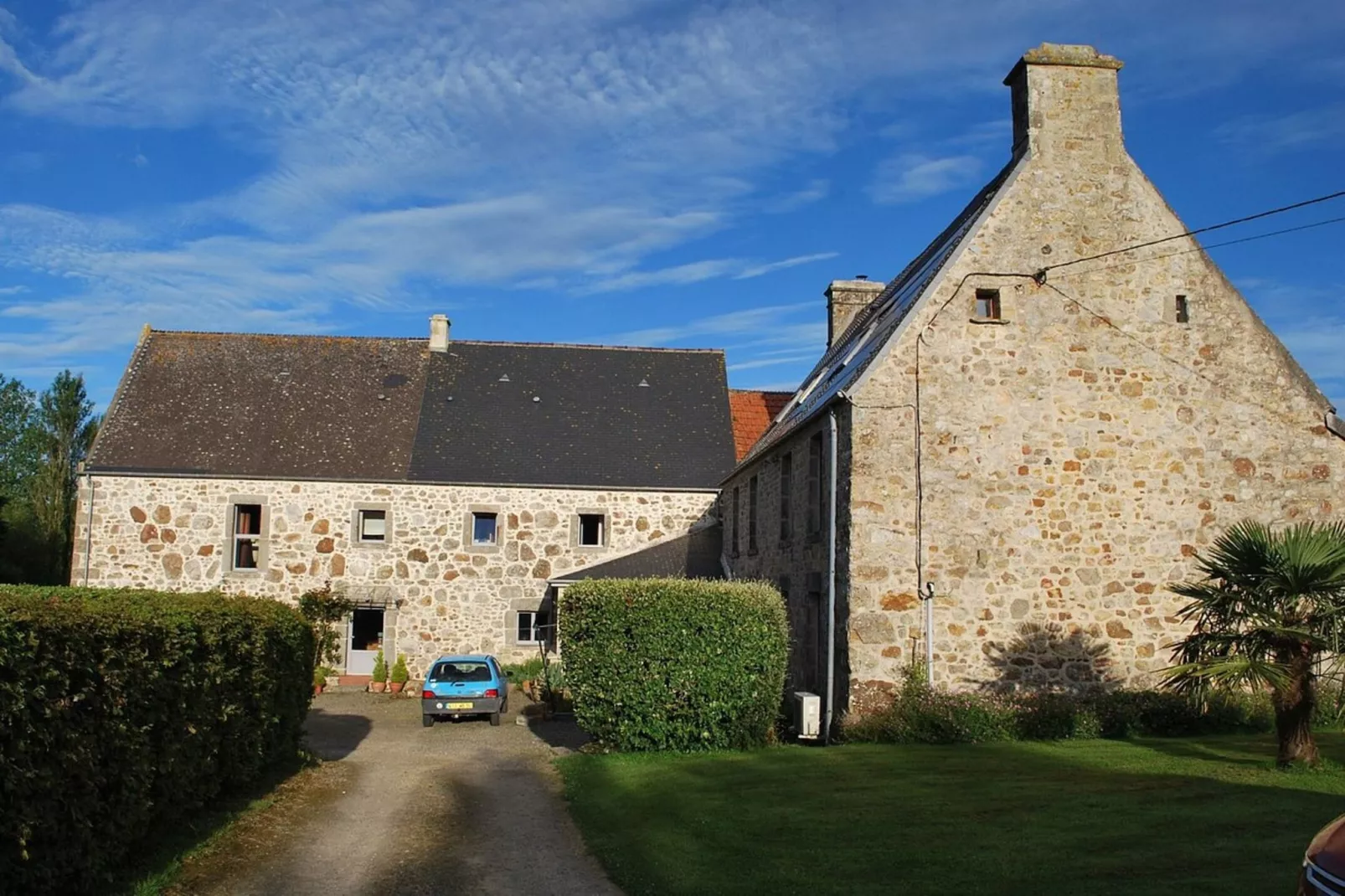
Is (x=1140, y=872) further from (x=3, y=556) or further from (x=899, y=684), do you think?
(x=3, y=556)

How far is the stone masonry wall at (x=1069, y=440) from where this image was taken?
15781 mm

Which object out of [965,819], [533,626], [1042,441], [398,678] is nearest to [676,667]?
[965,819]

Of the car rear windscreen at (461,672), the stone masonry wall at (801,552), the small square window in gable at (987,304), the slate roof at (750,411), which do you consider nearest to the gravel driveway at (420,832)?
the car rear windscreen at (461,672)

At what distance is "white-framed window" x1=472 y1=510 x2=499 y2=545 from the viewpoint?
28.6 meters

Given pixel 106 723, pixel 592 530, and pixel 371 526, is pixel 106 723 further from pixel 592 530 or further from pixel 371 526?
pixel 592 530

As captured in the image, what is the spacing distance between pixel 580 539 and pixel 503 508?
2.16 m

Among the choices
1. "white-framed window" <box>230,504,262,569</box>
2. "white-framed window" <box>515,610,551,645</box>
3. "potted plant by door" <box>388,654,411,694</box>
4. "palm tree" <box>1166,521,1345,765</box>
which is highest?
"white-framed window" <box>230,504,262,569</box>

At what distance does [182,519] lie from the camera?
27859 millimetres

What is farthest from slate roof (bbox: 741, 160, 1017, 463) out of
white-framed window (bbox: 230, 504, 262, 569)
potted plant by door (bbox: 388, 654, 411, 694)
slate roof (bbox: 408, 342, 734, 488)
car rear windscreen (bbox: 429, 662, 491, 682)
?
white-framed window (bbox: 230, 504, 262, 569)

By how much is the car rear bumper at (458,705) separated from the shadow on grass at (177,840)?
789 cm

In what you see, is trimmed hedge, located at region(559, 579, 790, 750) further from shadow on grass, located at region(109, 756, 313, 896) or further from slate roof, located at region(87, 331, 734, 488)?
slate roof, located at region(87, 331, 734, 488)

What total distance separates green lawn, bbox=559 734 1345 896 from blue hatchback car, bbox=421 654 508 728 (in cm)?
706

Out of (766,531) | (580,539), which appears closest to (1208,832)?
(766,531)

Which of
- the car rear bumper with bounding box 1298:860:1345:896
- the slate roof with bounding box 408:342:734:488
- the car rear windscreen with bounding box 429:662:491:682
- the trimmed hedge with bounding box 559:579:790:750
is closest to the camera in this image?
the car rear bumper with bounding box 1298:860:1345:896
